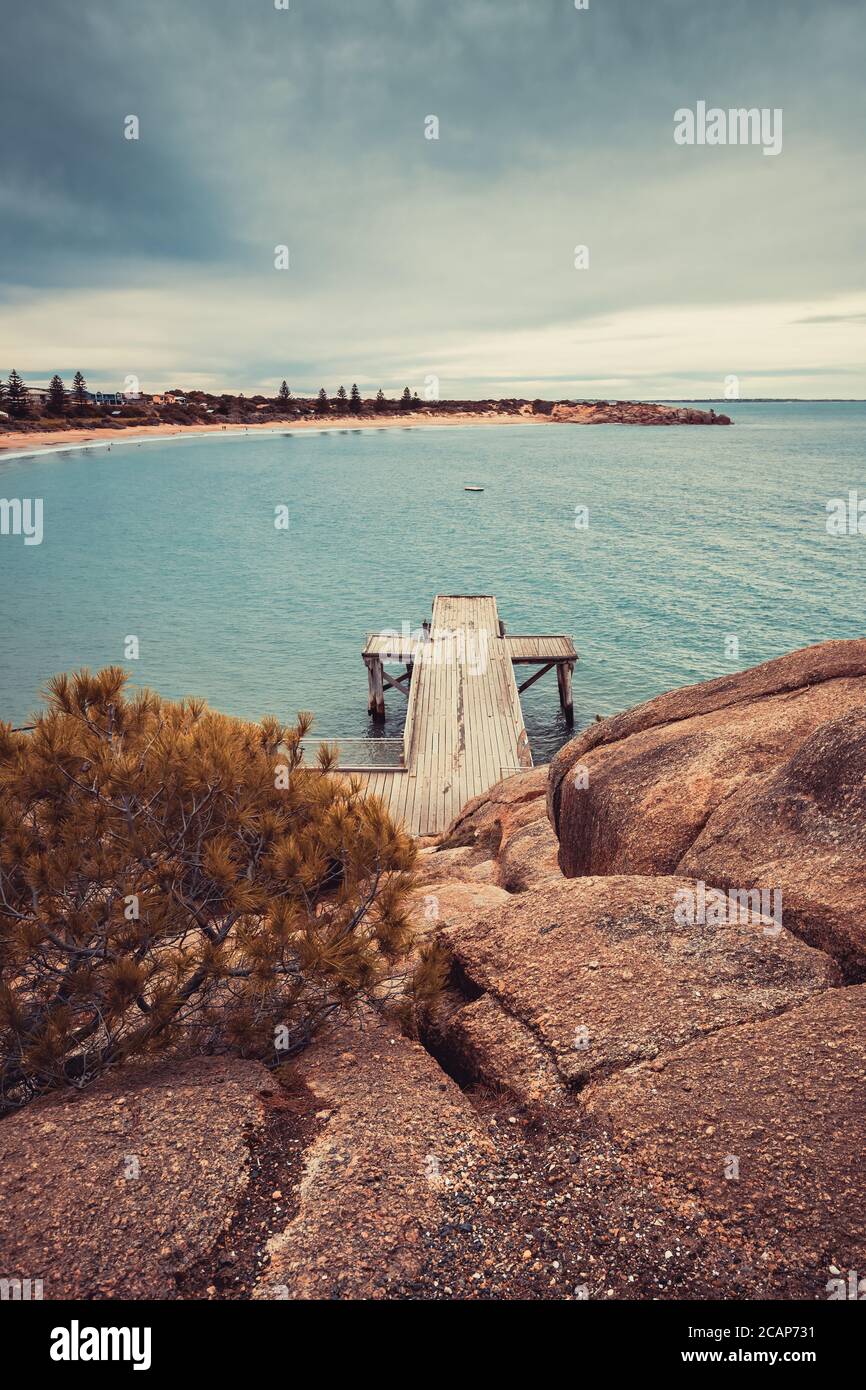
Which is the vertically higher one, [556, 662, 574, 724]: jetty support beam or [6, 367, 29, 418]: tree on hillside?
[6, 367, 29, 418]: tree on hillside

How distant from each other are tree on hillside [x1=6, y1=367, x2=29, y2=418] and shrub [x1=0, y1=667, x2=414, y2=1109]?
6216 inches

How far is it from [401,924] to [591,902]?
1905mm

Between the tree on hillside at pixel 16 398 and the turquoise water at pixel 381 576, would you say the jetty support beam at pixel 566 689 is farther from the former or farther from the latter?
the tree on hillside at pixel 16 398

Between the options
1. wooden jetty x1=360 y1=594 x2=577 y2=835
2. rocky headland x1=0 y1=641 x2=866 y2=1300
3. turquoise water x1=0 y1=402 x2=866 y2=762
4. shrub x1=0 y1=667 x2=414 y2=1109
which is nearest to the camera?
rocky headland x1=0 y1=641 x2=866 y2=1300

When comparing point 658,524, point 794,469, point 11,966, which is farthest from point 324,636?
point 794,469

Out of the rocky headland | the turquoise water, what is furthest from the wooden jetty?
the rocky headland

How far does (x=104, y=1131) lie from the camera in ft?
17.3

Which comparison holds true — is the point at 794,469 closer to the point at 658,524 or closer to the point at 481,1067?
the point at 658,524

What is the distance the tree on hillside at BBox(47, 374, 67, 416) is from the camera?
153 m

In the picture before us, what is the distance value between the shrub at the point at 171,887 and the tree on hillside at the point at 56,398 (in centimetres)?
16885

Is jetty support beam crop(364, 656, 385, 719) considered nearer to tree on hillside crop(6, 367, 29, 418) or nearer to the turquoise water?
the turquoise water

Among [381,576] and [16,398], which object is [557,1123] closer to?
[381,576]
